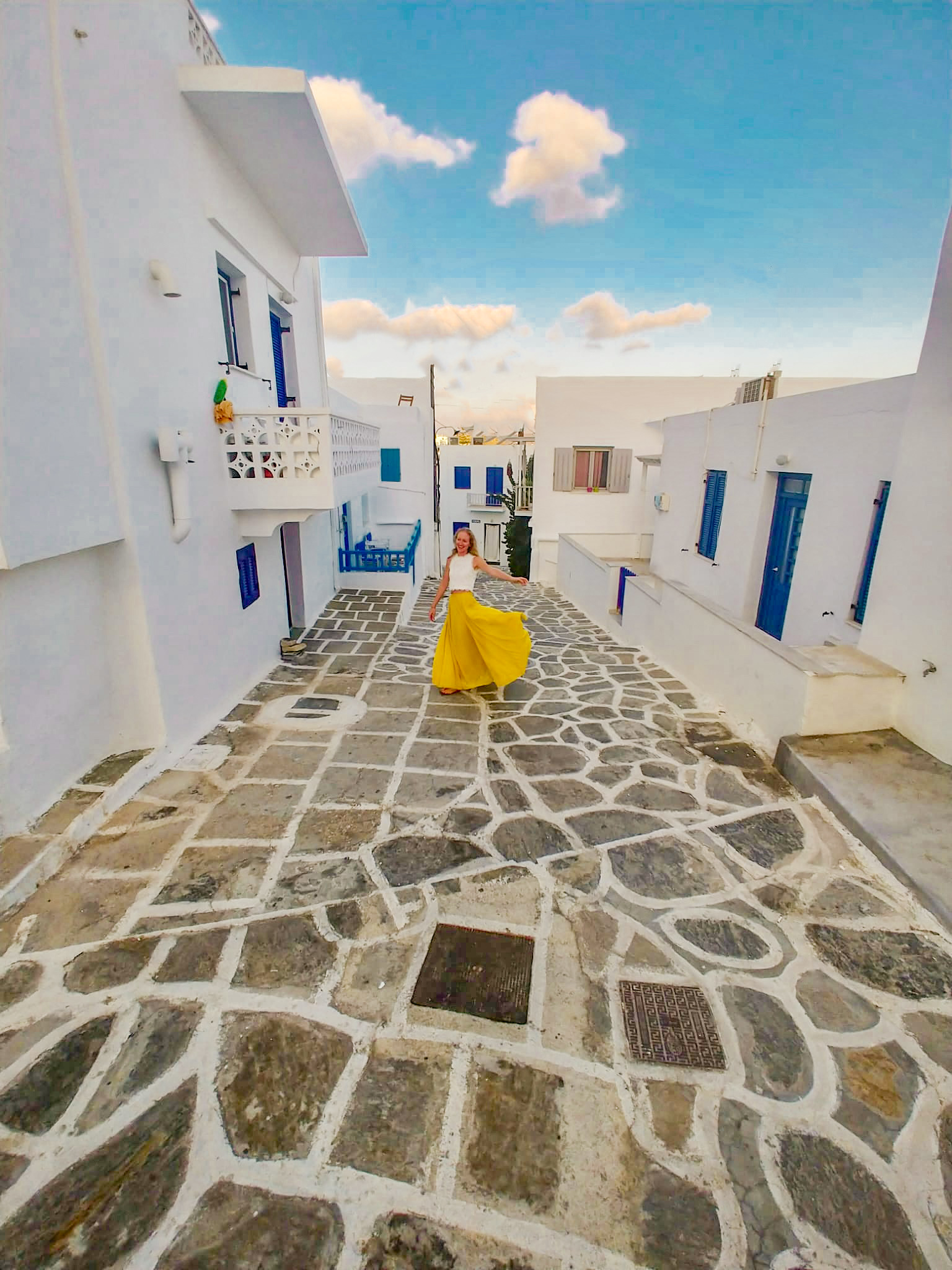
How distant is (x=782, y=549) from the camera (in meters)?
8.37

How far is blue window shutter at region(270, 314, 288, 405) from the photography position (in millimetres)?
8508

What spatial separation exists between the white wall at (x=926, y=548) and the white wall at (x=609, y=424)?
39.9 ft

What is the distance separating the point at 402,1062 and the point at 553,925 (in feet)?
3.66

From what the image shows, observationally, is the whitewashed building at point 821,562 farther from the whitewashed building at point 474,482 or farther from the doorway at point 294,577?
the whitewashed building at point 474,482

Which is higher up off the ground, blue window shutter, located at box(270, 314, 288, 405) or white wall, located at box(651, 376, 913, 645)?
blue window shutter, located at box(270, 314, 288, 405)

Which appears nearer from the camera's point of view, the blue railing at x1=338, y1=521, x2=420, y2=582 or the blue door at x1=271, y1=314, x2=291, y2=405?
the blue door at x1=271, y1=314, x2=291, y2=405

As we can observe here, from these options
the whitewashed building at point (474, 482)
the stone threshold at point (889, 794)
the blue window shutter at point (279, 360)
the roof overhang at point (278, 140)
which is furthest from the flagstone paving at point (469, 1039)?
the whitewashed building at point (474, 482)

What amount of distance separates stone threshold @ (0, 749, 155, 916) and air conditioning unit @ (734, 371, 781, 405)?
993 cm

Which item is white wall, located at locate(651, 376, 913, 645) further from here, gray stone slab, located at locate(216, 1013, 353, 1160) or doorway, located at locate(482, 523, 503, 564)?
doorway, located at locate(482, 523, 503, 564)

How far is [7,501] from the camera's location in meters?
3.27

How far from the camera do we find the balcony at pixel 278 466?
20.1 feet

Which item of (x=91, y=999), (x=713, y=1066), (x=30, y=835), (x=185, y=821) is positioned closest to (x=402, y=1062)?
(x=713, y=1066)

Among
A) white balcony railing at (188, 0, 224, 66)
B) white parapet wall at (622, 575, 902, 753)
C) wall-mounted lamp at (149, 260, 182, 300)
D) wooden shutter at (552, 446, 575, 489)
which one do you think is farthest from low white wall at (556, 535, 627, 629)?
white balcony railing at (188, 0, 224, 66)

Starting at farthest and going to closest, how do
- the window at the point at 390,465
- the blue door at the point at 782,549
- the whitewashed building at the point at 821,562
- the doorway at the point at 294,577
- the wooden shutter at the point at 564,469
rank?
the window at the point at 390,465
the wooden shutter at the point at 564,469
the doorway at the point at 294,577
the blue door at the point at 782,549
the whitewashed building at the point at 821,562
